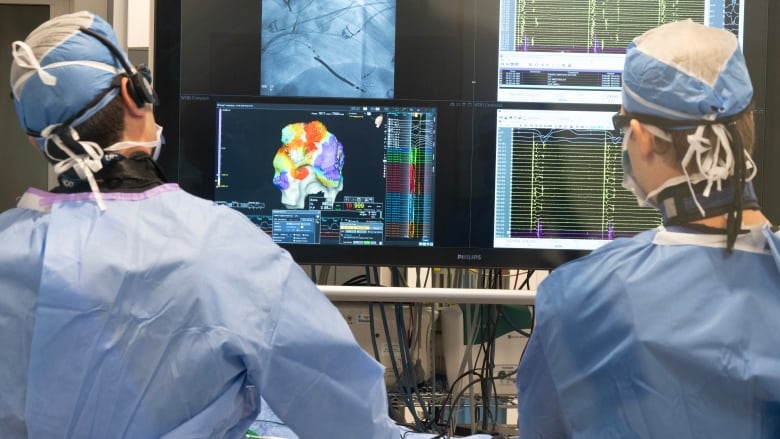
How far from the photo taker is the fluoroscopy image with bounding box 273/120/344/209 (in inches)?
88.4

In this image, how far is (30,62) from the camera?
4.34 ft

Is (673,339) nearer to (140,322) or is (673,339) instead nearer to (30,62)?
(140,322)

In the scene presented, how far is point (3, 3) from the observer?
3.14 metres

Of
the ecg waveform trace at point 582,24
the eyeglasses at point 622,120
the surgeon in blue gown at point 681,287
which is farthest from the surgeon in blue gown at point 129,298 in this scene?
the ecg waveform trace at point 582,24

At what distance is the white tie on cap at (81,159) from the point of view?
51.4 inches

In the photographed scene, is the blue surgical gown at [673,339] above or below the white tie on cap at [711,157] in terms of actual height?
below

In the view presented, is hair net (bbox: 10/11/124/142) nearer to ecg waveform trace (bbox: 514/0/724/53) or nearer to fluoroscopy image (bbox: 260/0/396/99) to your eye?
fluoroscopy image (bbox: 260/0/396/99)

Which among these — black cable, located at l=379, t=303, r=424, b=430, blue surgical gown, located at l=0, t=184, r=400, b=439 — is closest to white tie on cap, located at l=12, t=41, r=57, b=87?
blue surgical gown, located at l=0, t=184, r=400, b=439

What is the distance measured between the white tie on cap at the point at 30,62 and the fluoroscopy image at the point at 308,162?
96 centimetres

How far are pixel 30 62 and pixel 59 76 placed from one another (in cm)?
5

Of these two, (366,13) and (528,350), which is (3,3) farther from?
(528,350)

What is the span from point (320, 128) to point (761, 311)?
4.27 feet

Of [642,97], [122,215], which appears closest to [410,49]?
[642,97]

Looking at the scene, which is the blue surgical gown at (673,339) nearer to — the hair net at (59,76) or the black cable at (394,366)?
the hair net at (59,76)
